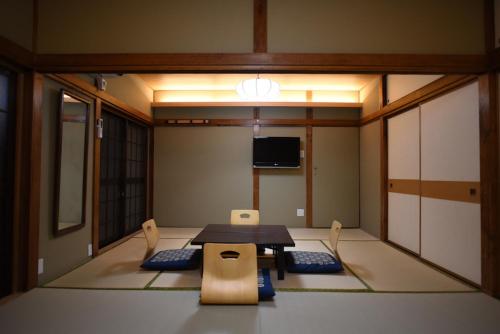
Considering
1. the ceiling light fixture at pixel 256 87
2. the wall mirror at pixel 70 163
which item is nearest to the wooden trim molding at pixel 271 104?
the ceiling light fixture at pixel 256 87

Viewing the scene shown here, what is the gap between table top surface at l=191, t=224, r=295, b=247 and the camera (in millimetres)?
2862

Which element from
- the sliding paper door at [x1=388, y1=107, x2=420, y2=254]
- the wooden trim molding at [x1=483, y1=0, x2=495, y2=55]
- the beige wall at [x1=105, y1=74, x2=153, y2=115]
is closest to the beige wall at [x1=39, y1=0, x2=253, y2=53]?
the beige wall at [x1=105, y1=74, x2=153, y2=115]

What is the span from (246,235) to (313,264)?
821 millimetres

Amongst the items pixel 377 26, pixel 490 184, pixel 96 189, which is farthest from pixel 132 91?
pixel 490 184

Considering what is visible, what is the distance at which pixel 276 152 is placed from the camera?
5574mm

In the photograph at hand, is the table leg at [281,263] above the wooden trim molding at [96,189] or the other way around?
the other way around

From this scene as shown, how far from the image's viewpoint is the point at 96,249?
12.1 feet

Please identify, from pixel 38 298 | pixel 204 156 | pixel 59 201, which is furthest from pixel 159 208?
pixel 38 298

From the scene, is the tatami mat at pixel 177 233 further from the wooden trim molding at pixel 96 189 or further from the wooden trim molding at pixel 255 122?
the wooden trim molding at pixel 255 122

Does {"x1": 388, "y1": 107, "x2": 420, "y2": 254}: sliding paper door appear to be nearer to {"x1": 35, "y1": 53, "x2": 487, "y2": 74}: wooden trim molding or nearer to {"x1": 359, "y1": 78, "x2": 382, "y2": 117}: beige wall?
{"x1": 359, "y1": 78, "x2": 382, "y2": 117}: beige wall

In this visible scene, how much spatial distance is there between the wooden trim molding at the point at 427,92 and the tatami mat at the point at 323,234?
216cm

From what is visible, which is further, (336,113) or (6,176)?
(336,113)

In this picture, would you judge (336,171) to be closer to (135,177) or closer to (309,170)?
(309,170)

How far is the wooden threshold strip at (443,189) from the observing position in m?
2.80
